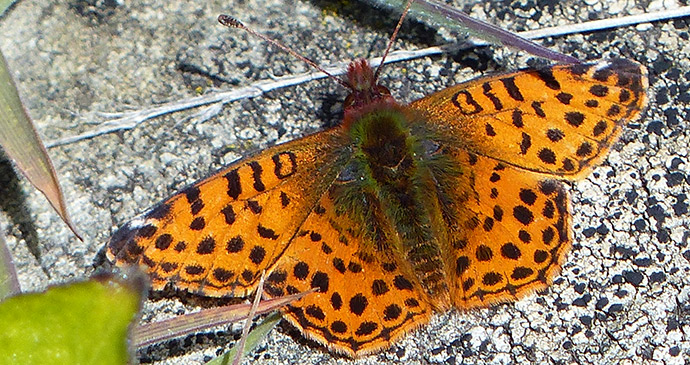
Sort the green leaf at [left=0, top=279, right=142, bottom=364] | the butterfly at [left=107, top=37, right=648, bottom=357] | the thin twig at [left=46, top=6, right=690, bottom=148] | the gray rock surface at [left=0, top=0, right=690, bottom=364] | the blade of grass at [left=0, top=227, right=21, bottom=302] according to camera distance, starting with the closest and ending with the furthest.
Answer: the green leaf at [left=0, top=279, right=142, bottom=364] < the blade of grass at [left=0, top=227, right=21, bottom=302] < the butterfly at [left=107, top=37, right=648, bottom=357] < the gray rock surface at [left=0, top=0, right=690, bottom=364] < the thin twig at [left=46, top=6, right=690, bottom=148]

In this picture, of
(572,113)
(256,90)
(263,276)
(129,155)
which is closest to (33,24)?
(129,155)

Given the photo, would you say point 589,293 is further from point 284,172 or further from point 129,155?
point 129,155

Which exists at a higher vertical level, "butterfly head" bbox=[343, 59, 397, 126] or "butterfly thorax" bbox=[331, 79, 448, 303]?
"butterfly head" bbox=[343, 59, 397, 126]

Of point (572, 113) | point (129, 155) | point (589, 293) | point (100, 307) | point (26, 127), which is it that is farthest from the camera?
point (129, 155)

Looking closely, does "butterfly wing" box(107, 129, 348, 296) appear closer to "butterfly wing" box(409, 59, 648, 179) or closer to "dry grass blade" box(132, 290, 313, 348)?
"dry grass blade" box(132, 290, 313, 348)

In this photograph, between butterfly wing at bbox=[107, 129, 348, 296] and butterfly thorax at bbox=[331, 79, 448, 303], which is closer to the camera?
butterfly wing at bbox=[107, 129, 348, 296]

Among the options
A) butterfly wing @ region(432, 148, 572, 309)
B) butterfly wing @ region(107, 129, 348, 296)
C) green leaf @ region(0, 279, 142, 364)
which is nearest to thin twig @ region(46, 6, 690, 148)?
butterfly wing @ region(107, 129, 348, 296)
